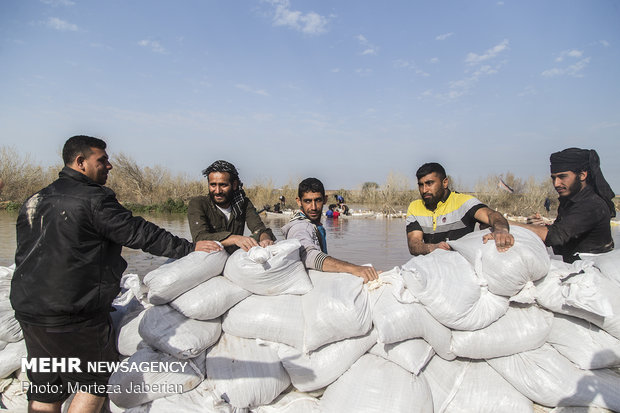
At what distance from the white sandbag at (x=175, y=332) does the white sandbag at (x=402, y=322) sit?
923mm

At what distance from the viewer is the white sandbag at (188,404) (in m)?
1.87

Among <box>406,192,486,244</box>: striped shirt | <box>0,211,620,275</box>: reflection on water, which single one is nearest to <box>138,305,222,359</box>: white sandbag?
<box>406,192,486,244</box>: striped shirt

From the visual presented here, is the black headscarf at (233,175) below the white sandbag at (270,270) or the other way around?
the other way around

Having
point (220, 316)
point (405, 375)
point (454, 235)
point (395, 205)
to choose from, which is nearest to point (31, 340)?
point (220, 316)

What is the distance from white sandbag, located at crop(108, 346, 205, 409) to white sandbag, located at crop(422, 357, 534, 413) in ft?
4.15

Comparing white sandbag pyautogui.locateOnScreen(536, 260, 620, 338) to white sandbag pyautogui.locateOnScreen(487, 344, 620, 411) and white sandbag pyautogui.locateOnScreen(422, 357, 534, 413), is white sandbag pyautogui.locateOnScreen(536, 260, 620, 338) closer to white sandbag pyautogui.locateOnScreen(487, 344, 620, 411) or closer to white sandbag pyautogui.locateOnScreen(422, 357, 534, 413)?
white sandbag pyautogui.locateOnScreen(487, 344, 620, 411)

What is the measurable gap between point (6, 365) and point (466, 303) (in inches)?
105

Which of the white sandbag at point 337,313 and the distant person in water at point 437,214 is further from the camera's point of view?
the distant person in water at point 437,214

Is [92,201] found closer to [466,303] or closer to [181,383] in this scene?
[181,383]

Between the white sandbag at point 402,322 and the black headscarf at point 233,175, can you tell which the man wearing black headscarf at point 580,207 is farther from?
the black headscarf at point 233,175

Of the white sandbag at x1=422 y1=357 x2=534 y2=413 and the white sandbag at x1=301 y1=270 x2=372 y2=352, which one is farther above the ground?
the white sandbag at x1=301 y1=270 x2=372 y2=352

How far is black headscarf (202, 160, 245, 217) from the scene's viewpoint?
2.64 metres

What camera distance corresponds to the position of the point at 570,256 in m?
2.53

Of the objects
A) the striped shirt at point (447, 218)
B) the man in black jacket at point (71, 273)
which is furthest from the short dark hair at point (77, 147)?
the striped shirt at point (447, 218)
